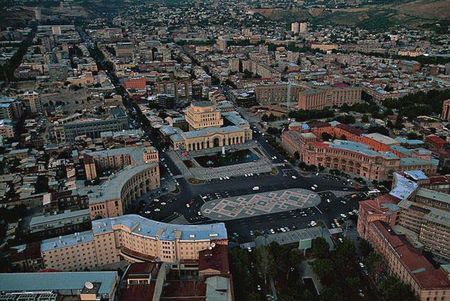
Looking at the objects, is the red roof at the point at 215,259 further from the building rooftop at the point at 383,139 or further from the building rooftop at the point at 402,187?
the building rooftop at the point at 383,139

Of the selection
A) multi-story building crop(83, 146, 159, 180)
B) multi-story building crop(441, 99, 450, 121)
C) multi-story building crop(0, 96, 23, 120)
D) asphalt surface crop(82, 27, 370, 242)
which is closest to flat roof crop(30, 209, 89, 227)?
asphalt surface crop(82, 27, 370, 242)

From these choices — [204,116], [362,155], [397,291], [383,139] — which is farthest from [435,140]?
[397,291]

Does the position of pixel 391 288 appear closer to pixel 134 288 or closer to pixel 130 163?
pixel 134 288

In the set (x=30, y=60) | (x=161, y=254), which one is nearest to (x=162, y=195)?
(x=161, y=254)

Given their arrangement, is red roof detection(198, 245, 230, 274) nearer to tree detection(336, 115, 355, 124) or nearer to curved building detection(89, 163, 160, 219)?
curved building detection(89, 163, 160, 219)

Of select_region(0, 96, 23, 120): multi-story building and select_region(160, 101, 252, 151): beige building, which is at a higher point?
select_region(0, 96, 23, 120): multi-story building

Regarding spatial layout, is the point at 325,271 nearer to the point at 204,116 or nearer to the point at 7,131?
the point at 204,116

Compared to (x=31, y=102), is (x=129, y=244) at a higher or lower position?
lower
